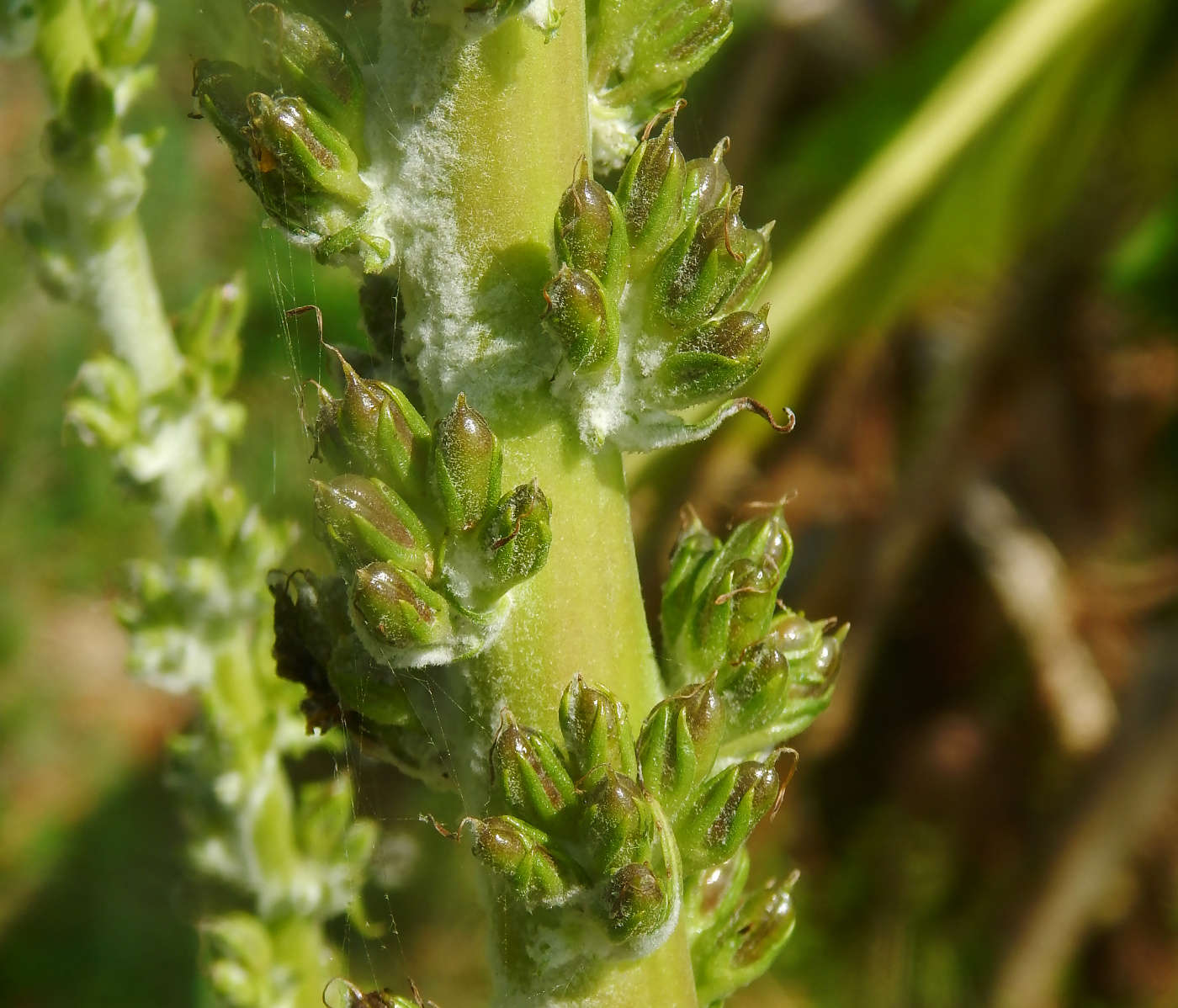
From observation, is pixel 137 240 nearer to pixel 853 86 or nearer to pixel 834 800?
pixel 853 86

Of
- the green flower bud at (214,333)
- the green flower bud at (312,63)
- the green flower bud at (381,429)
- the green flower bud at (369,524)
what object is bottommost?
the green flower bud at (214,333)

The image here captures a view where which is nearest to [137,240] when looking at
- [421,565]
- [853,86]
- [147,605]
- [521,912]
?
[147,605]

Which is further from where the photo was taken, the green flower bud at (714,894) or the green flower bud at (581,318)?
the green flower bud at (714,894)

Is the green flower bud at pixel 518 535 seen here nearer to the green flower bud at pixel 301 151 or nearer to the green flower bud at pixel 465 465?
the green flower bud at pixel 465 465

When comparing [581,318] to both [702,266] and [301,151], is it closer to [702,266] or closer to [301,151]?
[702,266]

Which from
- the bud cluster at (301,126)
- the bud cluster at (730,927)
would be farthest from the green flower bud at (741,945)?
the bud cluster at (301,126)

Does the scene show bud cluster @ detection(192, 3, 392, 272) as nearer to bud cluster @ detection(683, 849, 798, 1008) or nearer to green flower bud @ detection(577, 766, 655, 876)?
green flower bud @ detection(577, 766, 655, 876)
